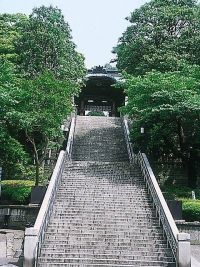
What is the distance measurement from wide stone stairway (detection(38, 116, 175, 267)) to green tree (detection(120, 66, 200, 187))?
7.28 ft

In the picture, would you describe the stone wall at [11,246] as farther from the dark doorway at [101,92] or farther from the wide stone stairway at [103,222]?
the dark doorway at [101,92]

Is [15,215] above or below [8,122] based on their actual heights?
below

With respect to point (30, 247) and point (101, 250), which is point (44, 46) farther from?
point (30, 247)

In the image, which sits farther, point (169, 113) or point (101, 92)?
point (101, 92)

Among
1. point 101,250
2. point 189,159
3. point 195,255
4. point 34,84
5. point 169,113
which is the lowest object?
point 195,255

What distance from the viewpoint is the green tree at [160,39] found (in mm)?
29062

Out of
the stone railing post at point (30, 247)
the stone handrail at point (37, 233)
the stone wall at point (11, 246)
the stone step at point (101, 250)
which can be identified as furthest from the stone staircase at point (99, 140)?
the stone railing post at point (30, 247)

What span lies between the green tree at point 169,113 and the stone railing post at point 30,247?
31.2 feet

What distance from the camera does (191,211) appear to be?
17094mm

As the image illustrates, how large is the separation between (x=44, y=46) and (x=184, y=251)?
19801 millimetres

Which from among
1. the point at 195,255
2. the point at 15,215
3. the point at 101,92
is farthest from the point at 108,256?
the point at 101,92

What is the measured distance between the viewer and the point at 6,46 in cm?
2903

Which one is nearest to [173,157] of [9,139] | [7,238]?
[9,139]

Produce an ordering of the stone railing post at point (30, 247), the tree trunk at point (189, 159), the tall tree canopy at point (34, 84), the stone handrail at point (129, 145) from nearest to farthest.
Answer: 1. the stone railing post at point (30, 247)
2. the tall tree canopy at point (34, 84)
3. the tree trunk at point (189, 159)
4. the stone handrail at point (129, 145)
